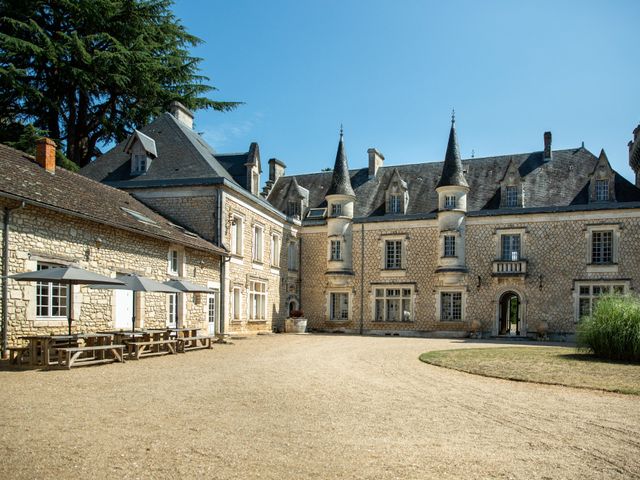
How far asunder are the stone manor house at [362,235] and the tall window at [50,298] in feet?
4.27

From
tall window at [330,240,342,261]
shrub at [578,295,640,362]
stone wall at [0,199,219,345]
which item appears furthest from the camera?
tall window at [330,240,342,261]

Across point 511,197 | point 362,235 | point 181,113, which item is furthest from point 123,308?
point 511,197

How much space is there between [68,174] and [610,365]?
567 inches

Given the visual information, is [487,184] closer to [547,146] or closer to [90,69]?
[547,146]

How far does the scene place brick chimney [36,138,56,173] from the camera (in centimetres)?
1523

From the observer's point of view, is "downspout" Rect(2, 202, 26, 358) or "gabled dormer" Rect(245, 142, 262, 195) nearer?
"downspout" Rect(2, 202, 26, 358)

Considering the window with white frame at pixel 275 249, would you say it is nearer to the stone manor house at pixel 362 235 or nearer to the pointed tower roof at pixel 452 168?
the stone manor house at pixel 362 235

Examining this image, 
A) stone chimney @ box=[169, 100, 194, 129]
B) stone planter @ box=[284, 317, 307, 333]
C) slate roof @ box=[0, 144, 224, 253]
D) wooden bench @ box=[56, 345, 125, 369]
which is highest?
stone chimney @ box=[169, 100, 194, 129]

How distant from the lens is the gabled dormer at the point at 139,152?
2211 cm

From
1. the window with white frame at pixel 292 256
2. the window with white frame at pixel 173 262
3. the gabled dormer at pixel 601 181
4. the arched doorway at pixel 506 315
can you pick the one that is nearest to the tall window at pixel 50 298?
the window with white frame at pixel 173 262

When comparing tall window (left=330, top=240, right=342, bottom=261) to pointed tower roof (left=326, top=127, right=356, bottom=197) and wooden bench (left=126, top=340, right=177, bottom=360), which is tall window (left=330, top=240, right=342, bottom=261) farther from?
wooden bench (left=126, top=340, right=177, bottom=360)

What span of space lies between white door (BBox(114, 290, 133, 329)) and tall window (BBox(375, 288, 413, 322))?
13824mm

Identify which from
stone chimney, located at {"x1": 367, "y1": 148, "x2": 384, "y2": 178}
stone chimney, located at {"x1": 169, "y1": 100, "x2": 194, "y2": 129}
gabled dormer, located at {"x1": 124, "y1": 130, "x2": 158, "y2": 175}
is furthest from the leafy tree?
stone chimney, located at {"x1": 367, "y1": 148, "x2": 384, "y2": 178}

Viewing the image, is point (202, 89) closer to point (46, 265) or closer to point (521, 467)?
point (46, 265)
